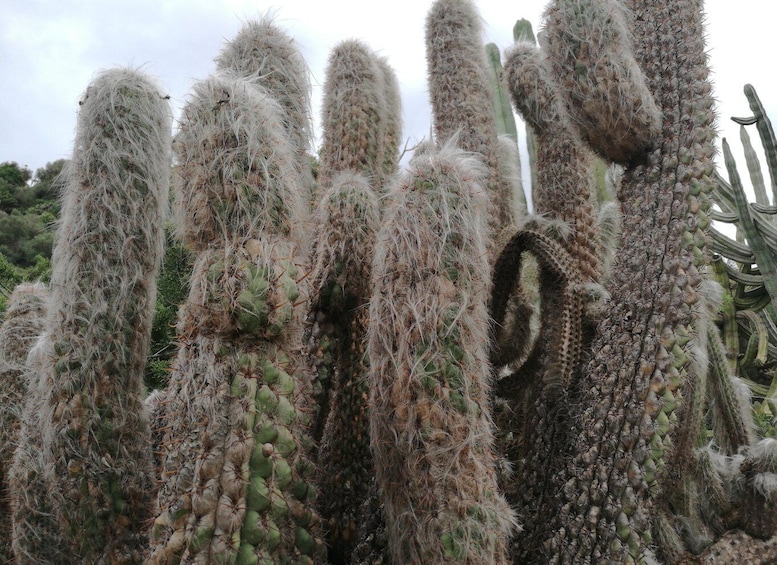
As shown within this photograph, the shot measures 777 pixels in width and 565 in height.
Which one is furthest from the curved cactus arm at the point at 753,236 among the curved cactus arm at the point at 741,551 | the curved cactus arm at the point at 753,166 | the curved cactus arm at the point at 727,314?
the curved cactus arm at the point at 741,551

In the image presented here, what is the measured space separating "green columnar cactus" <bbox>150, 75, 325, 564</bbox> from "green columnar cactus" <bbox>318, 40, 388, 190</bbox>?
119 cm

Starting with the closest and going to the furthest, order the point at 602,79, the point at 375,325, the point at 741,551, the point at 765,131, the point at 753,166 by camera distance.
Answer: the point at 375,325 → the point at 602,79 → the point at 741,551 → the point at 765,131 → the point at 753,166

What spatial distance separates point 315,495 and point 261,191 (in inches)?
37.2

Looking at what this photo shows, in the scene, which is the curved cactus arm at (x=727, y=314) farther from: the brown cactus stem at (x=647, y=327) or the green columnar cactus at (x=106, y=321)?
the green columnar cactus at (x=106, y=321)

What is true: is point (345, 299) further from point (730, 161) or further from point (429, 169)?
point (730, 161)

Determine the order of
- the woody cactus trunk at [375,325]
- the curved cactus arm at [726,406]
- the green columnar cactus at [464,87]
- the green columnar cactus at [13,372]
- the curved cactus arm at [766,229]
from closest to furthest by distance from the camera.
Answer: the woody cactus trunk at [375,325]
the green columnar cactus at [13,372]
the green columnar cactus at [464,87]
the curved cactus arm at [726,406]
the curved cactus arm at [766,229]

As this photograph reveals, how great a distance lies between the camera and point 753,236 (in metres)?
6.13

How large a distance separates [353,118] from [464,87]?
0.64 meters

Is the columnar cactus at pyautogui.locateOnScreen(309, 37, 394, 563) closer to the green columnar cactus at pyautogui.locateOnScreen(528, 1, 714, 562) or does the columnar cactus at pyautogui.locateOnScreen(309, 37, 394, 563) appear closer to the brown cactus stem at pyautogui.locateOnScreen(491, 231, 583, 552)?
the brown cactus stem at pyautogui.locateOnScreen(491, 231, 583, 552)

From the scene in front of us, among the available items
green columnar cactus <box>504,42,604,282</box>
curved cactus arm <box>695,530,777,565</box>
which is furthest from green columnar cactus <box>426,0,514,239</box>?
curved cactus arm <box>695,530,777,565</box>

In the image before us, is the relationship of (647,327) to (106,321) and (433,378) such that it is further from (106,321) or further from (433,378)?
(106,321)

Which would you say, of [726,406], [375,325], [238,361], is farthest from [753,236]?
[238,361]

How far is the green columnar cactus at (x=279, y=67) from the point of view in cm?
327

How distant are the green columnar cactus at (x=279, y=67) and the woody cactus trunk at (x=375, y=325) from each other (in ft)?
0.05
